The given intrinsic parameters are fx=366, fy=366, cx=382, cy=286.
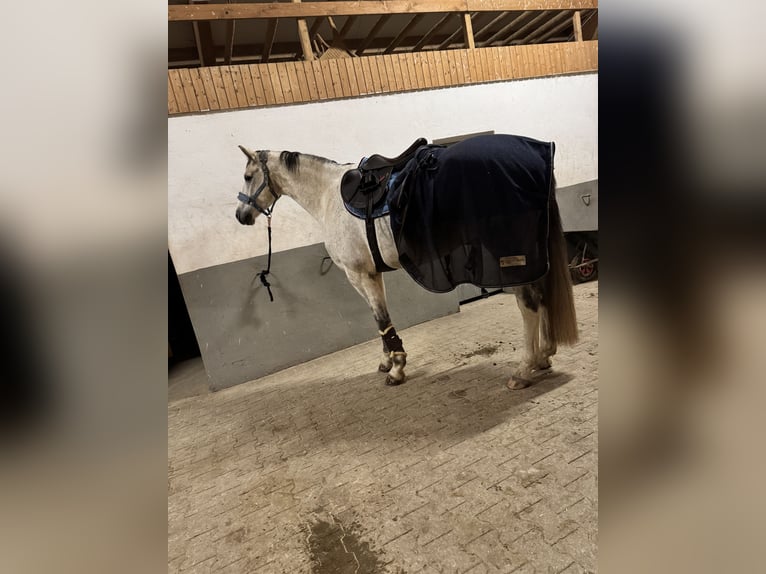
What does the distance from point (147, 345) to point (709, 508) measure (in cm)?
45

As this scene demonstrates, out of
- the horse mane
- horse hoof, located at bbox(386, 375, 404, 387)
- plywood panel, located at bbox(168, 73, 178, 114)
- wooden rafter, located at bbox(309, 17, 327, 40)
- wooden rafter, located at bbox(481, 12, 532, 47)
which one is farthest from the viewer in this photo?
wooden rafter, located at bbox(481, 12, 532, 47)

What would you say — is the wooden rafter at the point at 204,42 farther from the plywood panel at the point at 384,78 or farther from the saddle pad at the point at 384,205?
the saddle pad at the point at 384,205

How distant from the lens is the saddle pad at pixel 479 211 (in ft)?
5.03

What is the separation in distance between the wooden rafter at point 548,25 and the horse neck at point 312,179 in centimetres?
387

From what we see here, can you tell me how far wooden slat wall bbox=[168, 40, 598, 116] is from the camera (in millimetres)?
2523

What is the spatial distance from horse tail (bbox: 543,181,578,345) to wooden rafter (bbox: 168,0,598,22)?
2.34m

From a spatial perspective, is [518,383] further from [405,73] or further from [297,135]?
[405,73]

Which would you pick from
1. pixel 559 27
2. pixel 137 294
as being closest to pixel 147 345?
pixel 137 294

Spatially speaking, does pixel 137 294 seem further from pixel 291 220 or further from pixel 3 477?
pixel 291 220

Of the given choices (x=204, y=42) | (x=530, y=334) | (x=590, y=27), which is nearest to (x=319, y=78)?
(x=204, y=42)

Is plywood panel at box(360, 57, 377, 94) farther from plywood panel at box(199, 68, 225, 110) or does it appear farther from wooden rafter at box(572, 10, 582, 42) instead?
wooden rafter at box(572, 10, 582, 42)

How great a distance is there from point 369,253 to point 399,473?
3.83 feet

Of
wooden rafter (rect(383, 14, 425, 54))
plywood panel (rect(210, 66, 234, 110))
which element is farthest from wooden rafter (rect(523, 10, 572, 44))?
plywood panel (rect(210, 66, 234, 110))

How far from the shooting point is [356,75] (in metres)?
2.86
